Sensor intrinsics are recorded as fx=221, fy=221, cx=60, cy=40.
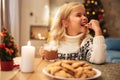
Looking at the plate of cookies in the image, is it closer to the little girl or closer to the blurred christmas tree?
the little girl

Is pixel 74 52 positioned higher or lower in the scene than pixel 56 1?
lower

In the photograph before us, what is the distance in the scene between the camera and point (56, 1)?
612cm

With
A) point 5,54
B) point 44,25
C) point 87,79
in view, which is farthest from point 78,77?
point 44,25

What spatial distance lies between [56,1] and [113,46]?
213 centimetres

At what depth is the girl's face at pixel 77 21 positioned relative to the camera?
5.88 feet

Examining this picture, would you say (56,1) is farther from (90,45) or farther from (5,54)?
(5,54)

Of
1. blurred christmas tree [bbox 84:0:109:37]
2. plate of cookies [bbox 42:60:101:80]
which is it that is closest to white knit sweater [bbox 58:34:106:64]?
plate of cookies [bbox 42:60:101:80]

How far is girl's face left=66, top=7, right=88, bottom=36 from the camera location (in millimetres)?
1792

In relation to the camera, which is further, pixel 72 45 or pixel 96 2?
pixel 96 2

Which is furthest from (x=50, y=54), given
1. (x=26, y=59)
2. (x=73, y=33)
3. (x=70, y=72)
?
(x=73, y=33)

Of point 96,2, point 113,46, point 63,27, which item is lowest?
point 113,46

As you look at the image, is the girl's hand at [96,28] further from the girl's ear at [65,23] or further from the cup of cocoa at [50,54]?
the cup of cocoa at [50,54]

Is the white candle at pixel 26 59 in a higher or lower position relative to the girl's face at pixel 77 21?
lower

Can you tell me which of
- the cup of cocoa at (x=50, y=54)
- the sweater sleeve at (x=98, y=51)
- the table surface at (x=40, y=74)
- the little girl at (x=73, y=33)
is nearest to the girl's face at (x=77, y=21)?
the little girl at (x=73, y=33)
